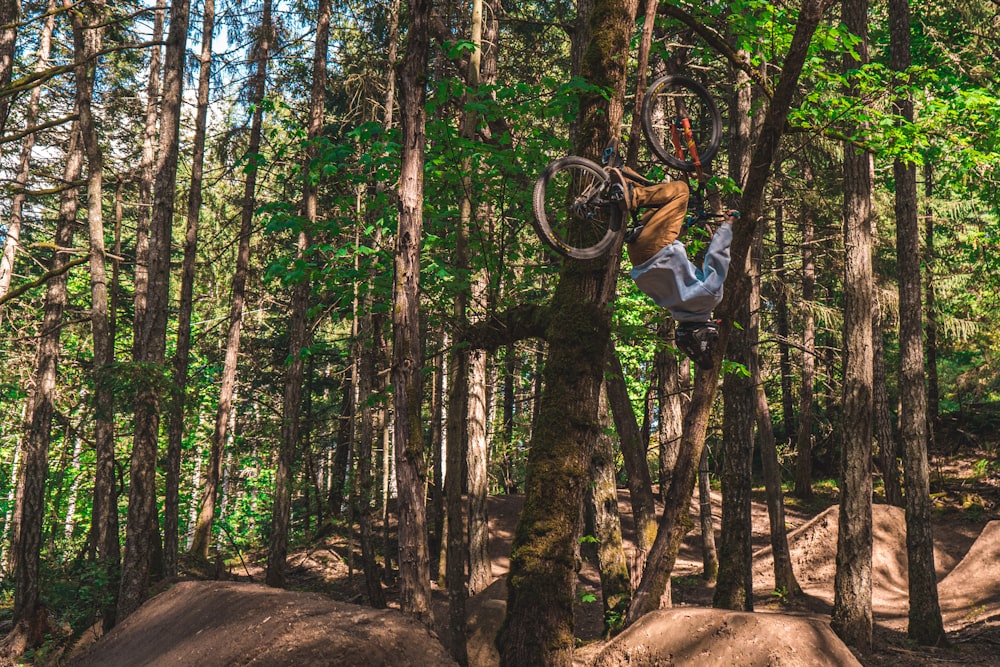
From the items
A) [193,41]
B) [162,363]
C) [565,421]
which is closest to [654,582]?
[565,421]

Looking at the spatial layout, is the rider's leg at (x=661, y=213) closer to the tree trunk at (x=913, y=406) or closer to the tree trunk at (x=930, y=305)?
the tree trunk at (x=913, y=406)

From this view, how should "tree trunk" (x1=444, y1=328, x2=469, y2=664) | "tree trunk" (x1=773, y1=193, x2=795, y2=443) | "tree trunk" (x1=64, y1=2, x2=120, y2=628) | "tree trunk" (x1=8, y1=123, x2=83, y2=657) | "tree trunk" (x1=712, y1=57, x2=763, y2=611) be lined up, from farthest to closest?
"tree trunk" (x1=773, y1=193, x2=795, y2=443) < "tree trunk" (x1=8, y1=123, x2=83, y2=657) < "tree trunk" (x1=64, y1=2, x2=120, y2=628) < "tree trunk" (x1=712, y1=57, x2=763, y2=611) < "tree trunk" (x1=444, y1=328, x2=469, y2=664)

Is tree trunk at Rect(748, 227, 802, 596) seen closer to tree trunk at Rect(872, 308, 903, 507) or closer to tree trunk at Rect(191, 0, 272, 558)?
tree trunk at Rect(872, 308, 903, 507)

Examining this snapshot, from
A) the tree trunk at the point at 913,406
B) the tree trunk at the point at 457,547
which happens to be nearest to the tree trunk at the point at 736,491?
the tree trunk at the point at 913,406

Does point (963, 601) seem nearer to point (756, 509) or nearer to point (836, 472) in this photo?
point (756, 509)

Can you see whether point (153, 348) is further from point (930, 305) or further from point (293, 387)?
point (930, 305)

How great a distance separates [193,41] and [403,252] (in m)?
16.7

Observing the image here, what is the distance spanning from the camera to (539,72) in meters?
17.2

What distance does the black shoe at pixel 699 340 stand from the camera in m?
6.07

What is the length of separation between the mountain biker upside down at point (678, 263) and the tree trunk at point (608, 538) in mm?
6087

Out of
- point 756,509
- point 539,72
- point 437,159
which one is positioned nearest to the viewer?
point 437,159

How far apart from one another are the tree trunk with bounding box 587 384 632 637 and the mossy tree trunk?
6.48 m

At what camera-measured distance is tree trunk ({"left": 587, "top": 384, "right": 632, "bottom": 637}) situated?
38.2 ft

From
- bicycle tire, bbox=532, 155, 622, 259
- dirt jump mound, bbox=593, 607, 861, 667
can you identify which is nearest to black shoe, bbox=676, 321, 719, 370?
bicycle tire, bbox=532, 155, 622, 259
